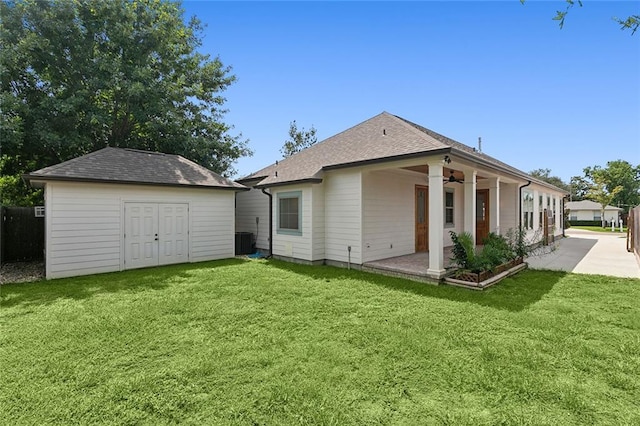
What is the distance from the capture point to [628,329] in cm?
Answer: 397

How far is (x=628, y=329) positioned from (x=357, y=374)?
3.98m

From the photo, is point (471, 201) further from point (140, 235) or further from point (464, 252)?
point (140, 235)

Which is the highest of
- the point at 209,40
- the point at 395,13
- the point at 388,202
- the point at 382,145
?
the point at 209,40

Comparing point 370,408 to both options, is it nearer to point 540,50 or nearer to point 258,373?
point 258,373

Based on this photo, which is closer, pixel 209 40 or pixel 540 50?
pixel 540 50

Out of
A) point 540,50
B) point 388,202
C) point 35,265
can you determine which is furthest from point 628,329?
point 35,265

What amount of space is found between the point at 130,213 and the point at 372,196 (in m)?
7.08

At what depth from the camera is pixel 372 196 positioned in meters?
8.48

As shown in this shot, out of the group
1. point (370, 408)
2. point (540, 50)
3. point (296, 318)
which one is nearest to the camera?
point (370, 408)

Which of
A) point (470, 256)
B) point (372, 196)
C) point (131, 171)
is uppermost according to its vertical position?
point (131, 171)

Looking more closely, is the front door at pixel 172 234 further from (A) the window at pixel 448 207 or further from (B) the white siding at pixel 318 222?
(A) the window at pixel 448 207

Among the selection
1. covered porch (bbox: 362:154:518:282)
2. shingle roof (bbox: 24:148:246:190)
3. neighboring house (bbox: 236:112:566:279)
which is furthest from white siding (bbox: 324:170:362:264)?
shingle roof (bbox: 24:148:246:190)

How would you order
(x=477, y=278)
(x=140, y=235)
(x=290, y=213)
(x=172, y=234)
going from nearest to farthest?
(x=477, y=278)
(x=140, y=235)
(x=172, y=234)
(x=290, y=213)

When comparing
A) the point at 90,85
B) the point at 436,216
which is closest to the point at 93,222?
the point at 90,85
